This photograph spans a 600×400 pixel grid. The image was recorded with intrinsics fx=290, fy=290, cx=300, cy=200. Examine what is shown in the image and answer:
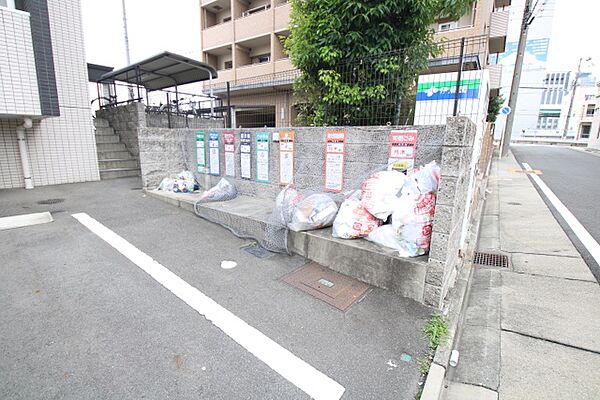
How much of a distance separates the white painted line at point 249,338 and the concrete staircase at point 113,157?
612 centimetres

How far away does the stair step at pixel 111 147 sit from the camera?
29.5ft

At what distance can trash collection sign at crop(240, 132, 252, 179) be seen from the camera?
5.46m

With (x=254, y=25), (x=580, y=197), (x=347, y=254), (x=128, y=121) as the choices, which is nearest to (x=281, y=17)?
(x=254, y=25)

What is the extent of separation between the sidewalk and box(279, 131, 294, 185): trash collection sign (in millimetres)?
3058

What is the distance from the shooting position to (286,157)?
15.9 ft

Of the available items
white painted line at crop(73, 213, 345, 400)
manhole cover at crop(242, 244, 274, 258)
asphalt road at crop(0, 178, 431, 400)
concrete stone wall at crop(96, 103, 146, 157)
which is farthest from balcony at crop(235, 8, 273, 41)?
white painted line at crop(73, 213, 345, 400)

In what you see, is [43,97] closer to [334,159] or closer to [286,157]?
[286,157]

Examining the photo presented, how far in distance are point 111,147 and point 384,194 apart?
930cm

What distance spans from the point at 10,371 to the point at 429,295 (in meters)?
3.23

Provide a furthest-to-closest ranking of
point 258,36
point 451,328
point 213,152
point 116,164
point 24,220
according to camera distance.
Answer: point 258,36 < point 116,164 < point 213,152 < point 24,220 < point 451,328

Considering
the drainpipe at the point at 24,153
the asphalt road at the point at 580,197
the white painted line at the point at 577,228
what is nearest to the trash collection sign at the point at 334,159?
the asphalt road at the point at 580,197

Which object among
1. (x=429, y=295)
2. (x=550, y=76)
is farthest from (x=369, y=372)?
(x=550, y=76)

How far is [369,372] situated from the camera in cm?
200

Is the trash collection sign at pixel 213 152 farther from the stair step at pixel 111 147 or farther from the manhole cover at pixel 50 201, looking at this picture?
the stair step at pixel 111 147
